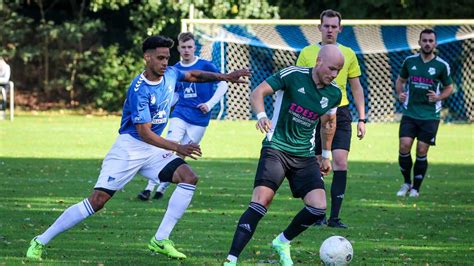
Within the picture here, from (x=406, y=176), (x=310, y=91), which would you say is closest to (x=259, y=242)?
(x=310, y=91)

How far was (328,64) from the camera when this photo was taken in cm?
816

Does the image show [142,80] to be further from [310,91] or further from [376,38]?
[376,38]

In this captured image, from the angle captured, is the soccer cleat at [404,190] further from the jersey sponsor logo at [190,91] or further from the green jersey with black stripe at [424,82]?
the jersey sponsor logo at [190,91]

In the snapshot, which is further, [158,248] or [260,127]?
[158,248]

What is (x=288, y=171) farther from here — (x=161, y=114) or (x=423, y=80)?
(x=423, y=80)

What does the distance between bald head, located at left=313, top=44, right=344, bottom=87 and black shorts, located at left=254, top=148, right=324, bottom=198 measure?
0.67m

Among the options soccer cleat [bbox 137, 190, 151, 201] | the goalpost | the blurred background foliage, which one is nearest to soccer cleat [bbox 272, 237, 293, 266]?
soccer cleat [bbox 137, 190, 151, 201]

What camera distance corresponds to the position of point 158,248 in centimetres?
862

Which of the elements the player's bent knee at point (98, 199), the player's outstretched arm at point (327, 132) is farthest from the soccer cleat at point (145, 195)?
the player's bent knee at point (98, 199)

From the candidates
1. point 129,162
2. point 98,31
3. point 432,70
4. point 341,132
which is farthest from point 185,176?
point 98,31

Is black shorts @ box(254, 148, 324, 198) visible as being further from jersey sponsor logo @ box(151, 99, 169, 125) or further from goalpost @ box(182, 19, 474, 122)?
goalpost @ box(182, 19, 474, 122)

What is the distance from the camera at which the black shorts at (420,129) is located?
13.9 m

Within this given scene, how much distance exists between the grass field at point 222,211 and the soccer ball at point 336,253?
565mm

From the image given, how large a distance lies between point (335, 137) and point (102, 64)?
2158 centimetres
